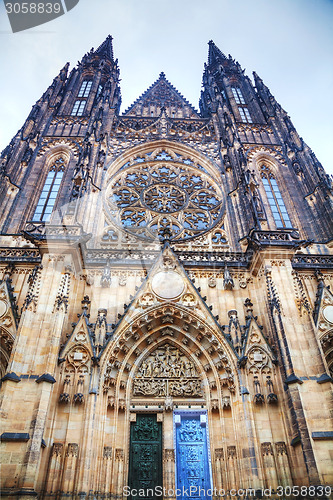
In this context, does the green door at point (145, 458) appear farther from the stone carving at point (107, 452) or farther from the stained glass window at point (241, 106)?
the stained glass window at point (241, 106)

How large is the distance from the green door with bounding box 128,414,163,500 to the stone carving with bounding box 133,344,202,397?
2.28ft

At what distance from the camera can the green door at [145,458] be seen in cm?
830

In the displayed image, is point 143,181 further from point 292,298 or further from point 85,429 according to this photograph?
point 85,429

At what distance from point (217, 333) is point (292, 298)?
225cm

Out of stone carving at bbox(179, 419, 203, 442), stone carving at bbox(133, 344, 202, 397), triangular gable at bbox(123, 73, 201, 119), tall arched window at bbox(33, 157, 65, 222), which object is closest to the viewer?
stone carving at bbox(179, 419, 203, 442)

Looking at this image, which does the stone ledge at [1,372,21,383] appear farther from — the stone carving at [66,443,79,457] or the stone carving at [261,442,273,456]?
the stone carving at [261,442,273,456]

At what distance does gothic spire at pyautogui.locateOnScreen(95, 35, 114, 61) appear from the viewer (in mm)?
24266

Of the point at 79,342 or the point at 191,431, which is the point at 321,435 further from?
the point at 79,342

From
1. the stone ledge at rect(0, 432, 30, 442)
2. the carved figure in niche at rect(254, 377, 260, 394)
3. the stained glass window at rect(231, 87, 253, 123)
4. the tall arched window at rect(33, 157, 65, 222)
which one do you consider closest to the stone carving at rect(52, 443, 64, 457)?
the stone ledge at rect(0, 432, 30, 442)

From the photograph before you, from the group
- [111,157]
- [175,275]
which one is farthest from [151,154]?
[175,275]

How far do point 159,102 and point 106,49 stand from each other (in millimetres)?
8274

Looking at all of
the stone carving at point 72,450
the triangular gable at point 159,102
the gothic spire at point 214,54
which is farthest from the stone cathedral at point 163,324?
the gothic spire at point 214,54

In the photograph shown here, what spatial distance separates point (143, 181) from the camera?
50.4 feet

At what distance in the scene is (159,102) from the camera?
20703mm
